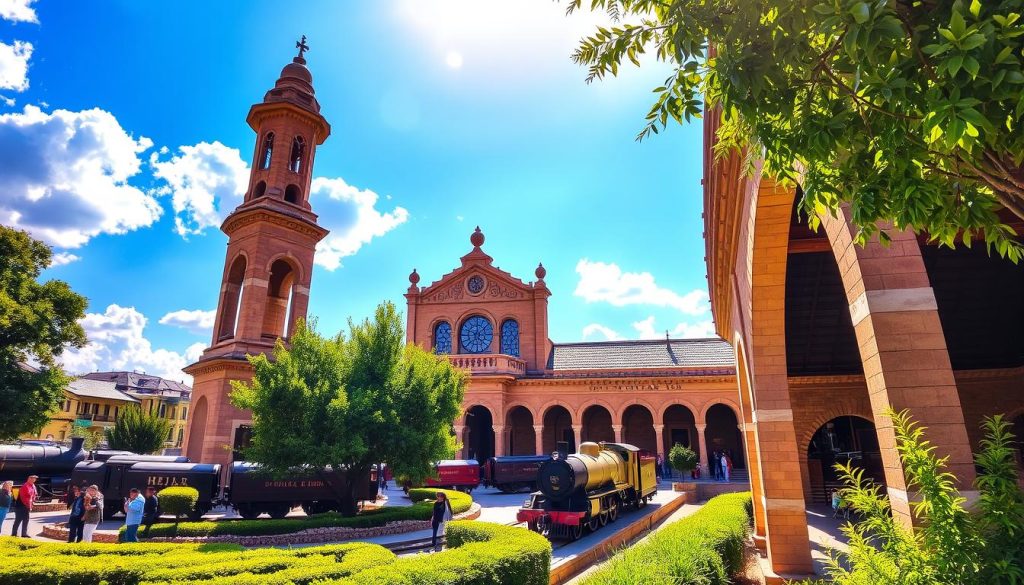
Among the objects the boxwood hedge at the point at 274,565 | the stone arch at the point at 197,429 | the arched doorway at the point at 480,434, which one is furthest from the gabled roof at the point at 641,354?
the boxwood hedge at the point at 274,565

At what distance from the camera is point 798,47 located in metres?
2.45

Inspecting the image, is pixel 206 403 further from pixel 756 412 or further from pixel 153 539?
pixel 756 412

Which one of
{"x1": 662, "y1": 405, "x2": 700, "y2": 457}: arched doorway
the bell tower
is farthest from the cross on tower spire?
{"x1": 662, "y1": 405, "x2": 700, "y2": 457}: arched doorway

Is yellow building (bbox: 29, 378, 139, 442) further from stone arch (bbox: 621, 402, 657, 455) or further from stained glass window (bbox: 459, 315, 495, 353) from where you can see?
stone arch (bbox: 621, 402, 657, 455)

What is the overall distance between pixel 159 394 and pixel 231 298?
166 feet

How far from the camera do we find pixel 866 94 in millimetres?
2363

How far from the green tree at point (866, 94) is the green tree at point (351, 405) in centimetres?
1319

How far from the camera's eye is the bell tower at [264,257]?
21219mm

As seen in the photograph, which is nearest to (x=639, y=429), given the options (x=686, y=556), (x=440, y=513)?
(x=440, y=513)

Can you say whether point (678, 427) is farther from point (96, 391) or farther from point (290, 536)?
point (96, 391)

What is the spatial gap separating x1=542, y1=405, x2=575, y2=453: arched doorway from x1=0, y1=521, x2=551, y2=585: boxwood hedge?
928 inches

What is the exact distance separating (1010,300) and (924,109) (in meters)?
16.2

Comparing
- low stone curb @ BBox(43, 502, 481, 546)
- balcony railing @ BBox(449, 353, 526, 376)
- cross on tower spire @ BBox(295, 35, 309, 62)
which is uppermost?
cross on tower spire @ BBox(295, 35, 309, 62)

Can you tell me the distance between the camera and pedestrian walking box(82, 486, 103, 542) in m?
12.8
